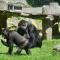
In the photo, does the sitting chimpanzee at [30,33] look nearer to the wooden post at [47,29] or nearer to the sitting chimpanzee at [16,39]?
the sitting chimpanzee at [16,39]

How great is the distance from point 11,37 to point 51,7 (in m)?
9.91

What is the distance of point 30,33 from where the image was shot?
1355 centimetres

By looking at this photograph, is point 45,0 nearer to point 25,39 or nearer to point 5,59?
point 25,39

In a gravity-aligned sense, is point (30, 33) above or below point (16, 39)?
above

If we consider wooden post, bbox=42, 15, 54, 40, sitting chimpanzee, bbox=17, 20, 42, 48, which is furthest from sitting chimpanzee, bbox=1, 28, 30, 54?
wooden post, bbox=42, 15, 54, 40

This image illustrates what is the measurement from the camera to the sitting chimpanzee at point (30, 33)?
1338cm

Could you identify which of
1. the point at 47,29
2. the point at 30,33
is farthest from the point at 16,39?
the point at 47,29

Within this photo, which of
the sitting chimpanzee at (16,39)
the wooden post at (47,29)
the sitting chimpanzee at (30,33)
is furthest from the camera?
the wooden post at (47,29)

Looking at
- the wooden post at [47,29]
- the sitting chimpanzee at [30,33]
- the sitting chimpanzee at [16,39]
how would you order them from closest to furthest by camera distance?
the sitting chimpanzee at [16,39], the sitting chimpanzee at [30,33], the wooden post at [47,29]

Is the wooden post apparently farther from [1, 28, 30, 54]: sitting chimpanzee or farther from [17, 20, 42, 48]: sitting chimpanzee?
[1, 28, 30, 54]: sitting chimpanzee

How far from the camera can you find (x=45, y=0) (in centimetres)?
3494

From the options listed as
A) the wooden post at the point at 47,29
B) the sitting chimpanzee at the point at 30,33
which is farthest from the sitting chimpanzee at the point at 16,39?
the wooden post at the point at 47,29

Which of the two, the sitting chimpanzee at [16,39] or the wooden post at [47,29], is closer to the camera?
the sitting chimpanzee at [16,39]

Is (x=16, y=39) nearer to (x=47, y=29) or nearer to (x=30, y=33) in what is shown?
(x=30, y=33)
